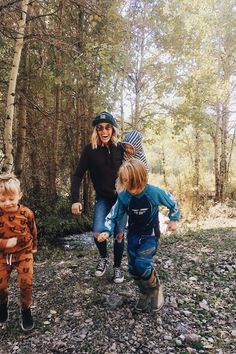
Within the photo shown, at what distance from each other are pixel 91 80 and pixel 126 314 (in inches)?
213

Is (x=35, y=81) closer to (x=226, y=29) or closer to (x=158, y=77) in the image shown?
(x=158, y=77)

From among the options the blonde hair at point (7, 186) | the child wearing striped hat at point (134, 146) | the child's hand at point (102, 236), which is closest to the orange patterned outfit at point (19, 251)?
the blonde hair at point (7, 186)

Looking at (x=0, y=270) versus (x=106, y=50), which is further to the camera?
(x=106, y=50)

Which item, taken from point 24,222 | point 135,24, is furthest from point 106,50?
point 135,24

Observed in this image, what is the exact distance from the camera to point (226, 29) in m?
15.6

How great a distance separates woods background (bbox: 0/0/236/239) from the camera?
6.19 metres

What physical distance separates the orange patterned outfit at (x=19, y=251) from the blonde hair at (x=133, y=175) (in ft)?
3.49

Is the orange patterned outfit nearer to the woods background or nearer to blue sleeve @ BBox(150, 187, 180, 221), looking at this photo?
blue sleeve @ BBox(150, 187, 180, 221)

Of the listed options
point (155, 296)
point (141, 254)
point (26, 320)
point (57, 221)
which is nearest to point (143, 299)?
point (155, 296)

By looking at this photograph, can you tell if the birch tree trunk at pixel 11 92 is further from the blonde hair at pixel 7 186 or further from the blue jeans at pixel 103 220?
the blonde hair at pixel 7 186

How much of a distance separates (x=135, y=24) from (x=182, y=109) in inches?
136

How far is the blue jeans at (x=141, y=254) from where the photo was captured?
3326 mm

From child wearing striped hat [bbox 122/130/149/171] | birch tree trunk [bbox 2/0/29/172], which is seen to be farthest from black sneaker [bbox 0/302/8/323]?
birch tree trunk [bbox 2/0/29/172]

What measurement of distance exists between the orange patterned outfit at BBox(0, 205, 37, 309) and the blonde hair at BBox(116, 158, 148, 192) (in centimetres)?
106
